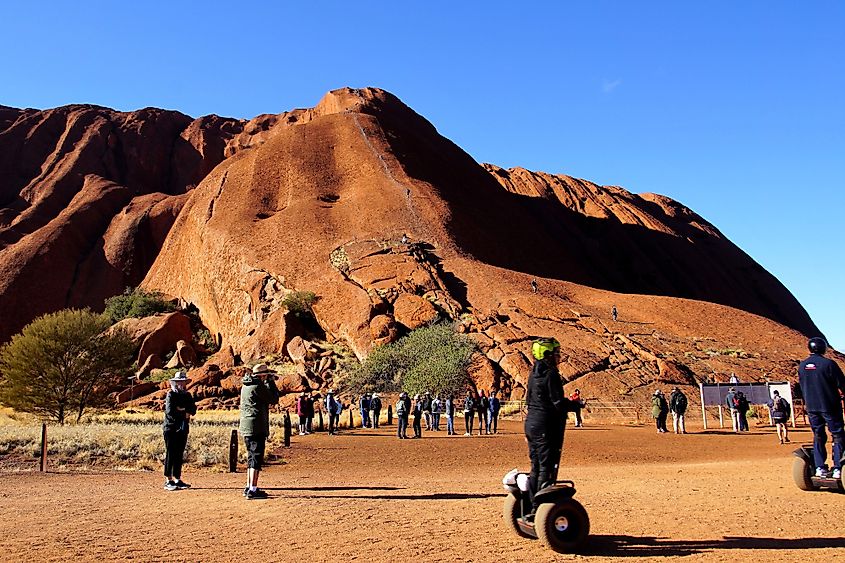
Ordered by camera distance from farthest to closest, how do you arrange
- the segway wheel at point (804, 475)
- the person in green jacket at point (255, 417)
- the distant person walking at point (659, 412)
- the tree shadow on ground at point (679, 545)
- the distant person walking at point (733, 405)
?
the distant person walking at point (733, 405)
the distant person walking at point (659, 412)
the person in green jacket at point (255, 417)
the segway wheel at point (804, 475)
the tree shadow on ground at point (679, 545)

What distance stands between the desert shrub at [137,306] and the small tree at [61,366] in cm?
2626

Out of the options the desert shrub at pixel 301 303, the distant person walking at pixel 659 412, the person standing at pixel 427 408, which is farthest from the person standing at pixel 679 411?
the desert shrub at pixel 301 303

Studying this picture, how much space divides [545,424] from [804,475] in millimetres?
4806

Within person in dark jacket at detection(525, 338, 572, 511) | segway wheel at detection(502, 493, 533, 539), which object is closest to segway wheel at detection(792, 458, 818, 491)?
person in dark jacket at detection(525, 338, 572, 511)

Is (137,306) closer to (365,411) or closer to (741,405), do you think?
(365,411)

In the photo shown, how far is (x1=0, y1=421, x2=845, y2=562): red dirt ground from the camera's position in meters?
6.86

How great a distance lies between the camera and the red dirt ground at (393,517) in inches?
270

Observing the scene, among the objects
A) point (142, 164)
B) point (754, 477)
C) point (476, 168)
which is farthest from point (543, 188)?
point (754, 477)

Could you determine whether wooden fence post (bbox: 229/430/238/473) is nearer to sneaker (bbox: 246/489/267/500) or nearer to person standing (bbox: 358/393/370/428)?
sneaker (bbox: 246/489/267/500)

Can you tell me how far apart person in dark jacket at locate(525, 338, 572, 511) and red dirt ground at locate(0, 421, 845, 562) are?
2.28 feet

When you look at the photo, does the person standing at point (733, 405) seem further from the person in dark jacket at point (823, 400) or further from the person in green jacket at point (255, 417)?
the person in green jacket at point (255, 417)

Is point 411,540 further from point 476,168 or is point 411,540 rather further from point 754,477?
point 476,168

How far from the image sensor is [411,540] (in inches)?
292

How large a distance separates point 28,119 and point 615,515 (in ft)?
376
